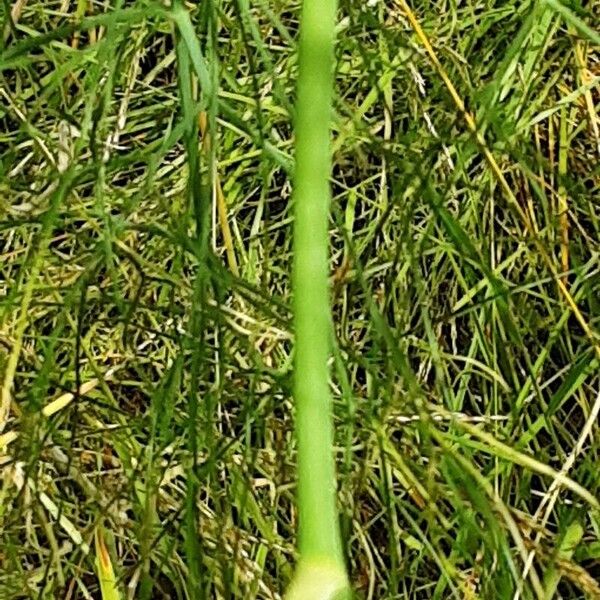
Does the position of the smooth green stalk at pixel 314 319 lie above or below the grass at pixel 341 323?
above

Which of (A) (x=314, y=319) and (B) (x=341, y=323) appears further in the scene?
(B) (x=341, y=323)

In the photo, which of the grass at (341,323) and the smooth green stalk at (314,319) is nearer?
the smooth green stalk at (314,319)

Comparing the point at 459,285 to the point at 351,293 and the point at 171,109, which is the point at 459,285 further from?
the point at 171,109

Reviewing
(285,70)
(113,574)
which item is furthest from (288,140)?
(113,574)

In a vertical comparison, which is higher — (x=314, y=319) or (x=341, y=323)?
(x=314, y=319)
